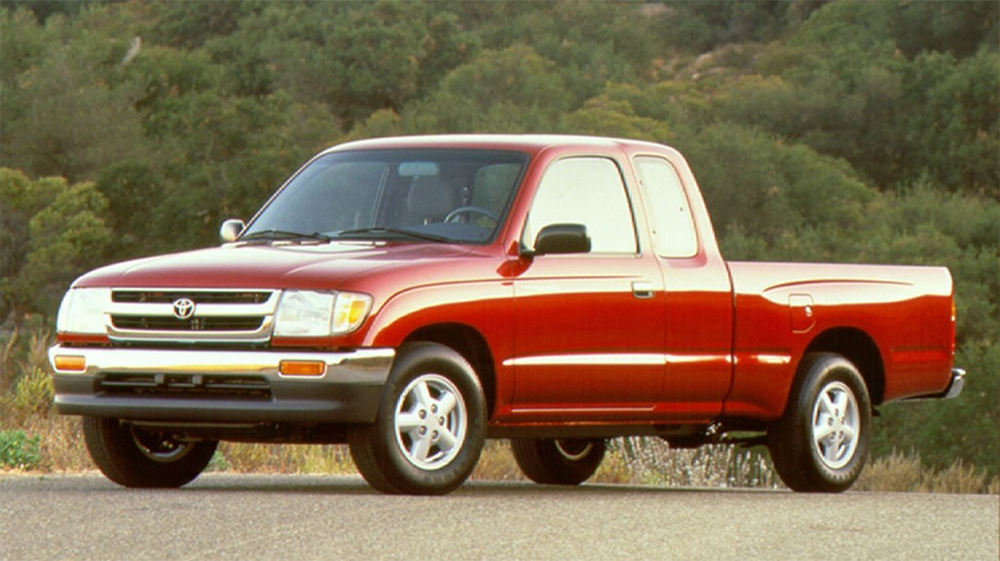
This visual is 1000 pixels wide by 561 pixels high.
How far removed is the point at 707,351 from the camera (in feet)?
40.5

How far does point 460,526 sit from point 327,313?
1395 mm

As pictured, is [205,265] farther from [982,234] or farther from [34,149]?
[34,149]

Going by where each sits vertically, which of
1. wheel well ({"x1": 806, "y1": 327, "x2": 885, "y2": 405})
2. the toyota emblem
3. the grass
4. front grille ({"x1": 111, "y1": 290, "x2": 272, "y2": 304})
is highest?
front grille ({"x1": 111, "y1": 290, "x2": 272, "y2": 304})

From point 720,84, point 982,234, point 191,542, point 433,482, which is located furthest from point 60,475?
point 720,84

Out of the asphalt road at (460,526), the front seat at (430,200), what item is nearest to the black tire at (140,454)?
the asphalt road at (460,526)

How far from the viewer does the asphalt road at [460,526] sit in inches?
343

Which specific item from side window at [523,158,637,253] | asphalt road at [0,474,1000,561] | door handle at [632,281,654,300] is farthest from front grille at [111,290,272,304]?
door handle at [632,281,654,300]

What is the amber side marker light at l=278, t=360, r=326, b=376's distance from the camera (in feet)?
33.7

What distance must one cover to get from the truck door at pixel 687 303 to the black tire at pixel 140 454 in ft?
8.25

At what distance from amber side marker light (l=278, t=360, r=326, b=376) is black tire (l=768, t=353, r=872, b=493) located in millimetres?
3594

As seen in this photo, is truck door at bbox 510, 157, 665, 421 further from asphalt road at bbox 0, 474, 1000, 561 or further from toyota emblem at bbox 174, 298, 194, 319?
toyota emblem at bbox 174, 298, 194, 319

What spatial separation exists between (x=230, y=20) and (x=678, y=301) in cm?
11926

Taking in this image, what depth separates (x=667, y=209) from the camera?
12.5 meters

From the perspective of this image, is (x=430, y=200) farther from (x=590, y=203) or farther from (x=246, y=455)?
(x=246, y=455)
